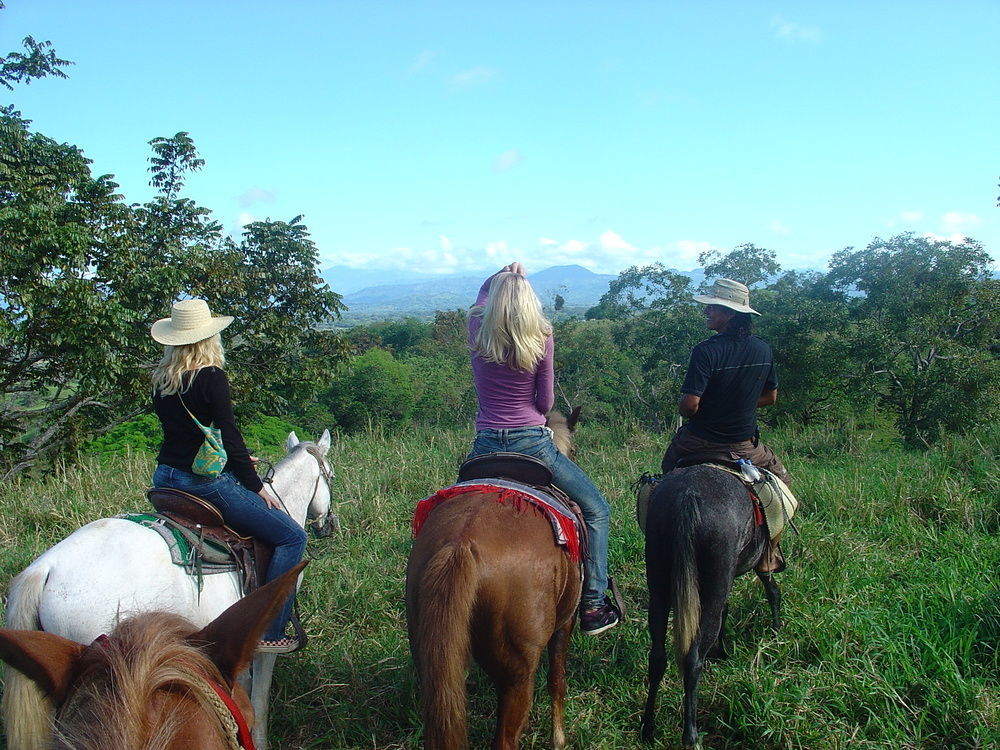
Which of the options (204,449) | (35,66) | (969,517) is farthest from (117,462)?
(969,517)

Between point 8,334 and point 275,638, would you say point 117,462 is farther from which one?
point 275,638

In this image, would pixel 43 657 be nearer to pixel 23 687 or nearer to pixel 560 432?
pixel 23 687

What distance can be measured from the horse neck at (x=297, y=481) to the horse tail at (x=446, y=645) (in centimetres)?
187

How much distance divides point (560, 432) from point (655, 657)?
52.0 inches

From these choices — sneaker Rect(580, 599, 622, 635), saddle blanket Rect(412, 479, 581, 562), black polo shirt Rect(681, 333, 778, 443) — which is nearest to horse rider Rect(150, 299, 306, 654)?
saddle blanket Rect(412, 479, 581, 562)

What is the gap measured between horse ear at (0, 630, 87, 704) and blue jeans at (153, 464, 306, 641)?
1.75m

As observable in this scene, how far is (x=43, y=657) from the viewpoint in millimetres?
1309

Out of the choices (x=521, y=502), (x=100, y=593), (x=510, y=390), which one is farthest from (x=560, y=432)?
(x=100, y=593)

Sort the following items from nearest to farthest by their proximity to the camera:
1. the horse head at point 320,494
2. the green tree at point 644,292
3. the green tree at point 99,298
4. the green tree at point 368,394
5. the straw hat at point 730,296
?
1. the straw hat at point 730,296
2. the horse head at point 320,494
3. the green tree at point 99,298
4. the green tree at point 644,292
5. the green tree at point 368,394

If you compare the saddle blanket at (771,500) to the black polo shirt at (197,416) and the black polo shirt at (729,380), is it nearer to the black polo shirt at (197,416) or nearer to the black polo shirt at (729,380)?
the black polo shirt at (729,380)

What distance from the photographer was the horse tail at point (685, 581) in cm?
312

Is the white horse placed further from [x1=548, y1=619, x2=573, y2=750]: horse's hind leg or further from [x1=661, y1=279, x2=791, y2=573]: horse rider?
[x1=661, y1=279, x2=791, y2=573]: horse rider

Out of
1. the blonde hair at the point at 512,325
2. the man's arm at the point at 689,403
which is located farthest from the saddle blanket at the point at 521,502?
the man's arm at the point at 689,403

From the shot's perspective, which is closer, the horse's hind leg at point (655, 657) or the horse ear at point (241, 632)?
the horse ear at point (241, 632)
